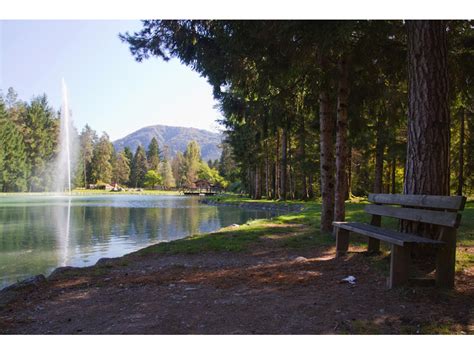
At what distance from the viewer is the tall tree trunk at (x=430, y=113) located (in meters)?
4.92

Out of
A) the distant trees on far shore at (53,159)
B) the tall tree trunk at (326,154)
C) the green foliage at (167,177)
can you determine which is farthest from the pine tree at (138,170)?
the tall tree trunk at (326,154)

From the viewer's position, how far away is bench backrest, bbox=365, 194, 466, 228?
12.6ft

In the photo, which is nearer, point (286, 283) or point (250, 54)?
point (286, 283)

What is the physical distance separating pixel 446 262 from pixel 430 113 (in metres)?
1.88

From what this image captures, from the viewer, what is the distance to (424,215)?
173 inches

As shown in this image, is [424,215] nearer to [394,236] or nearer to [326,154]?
[394,236]

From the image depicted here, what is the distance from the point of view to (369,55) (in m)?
7.64

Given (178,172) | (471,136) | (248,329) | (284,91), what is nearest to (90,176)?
(178,172)

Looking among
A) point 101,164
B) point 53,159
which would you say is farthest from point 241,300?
point 101,164

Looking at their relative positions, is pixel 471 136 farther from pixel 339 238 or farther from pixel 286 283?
pixel 286 283

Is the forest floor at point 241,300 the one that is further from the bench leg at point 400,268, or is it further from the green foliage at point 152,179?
the green foliage at point 152,179

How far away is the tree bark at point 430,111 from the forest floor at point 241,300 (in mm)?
1193

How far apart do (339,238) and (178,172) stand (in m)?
109

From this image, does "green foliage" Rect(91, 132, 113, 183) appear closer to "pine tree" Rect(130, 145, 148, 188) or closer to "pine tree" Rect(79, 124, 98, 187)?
"pine tree" Rect(79, 124, 98, 187)
